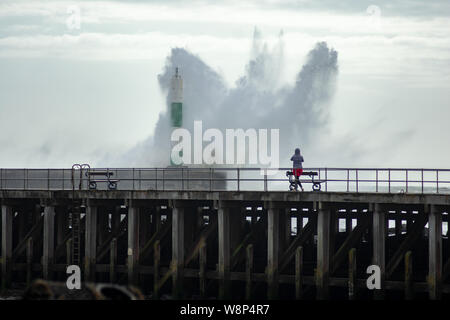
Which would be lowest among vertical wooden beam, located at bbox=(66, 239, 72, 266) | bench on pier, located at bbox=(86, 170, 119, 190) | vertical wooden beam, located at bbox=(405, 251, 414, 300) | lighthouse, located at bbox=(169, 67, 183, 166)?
vertical wooden beam, located at bbox=(405, 251, 414, 300)

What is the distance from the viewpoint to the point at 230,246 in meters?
41.2

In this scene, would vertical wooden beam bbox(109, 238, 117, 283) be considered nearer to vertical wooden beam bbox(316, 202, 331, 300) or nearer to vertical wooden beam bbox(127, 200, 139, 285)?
vertical wooden beam bbox(127, 200, 139, 285)

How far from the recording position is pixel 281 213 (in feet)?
138

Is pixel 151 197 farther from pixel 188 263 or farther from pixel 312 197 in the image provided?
pixel 312 197

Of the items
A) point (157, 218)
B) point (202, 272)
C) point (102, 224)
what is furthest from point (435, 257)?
point (102, 224)

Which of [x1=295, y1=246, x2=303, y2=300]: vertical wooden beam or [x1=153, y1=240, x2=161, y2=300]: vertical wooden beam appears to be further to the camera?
[x1=153, y1=240, x2=161, y2=300]: vertical wooden beam

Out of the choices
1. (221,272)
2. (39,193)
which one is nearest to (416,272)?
(221,272)

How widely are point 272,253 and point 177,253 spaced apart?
14.0 ft

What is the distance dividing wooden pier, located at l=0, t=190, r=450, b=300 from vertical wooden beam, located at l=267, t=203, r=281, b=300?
0.13ft

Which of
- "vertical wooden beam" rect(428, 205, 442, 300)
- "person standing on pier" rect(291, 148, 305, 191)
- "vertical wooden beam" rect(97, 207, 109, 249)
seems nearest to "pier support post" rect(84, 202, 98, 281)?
"vertical wooden beam" rect(97, 207, 109, 249)

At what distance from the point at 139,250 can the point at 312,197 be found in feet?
28.5

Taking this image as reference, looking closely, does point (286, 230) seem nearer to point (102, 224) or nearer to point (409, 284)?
point (409, 284)

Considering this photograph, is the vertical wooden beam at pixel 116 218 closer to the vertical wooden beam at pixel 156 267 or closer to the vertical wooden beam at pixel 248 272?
the vertical wooden beam at pixel 156 267

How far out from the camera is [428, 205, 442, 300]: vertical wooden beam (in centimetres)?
3541
